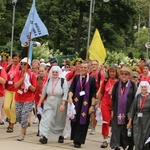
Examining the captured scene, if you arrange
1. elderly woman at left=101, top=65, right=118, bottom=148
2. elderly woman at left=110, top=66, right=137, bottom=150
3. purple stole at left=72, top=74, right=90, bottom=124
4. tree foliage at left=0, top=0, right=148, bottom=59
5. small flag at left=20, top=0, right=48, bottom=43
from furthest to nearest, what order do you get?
tree foliage at left=0, top=0, right=148, bottom=59
small flag at left=20, top=0, right=48, bottom=43
elderly woman at left=101, top=65, right=118, bottom=148
purple stole at left=72, top=74, right=90, bottom=124
elderly woman at left=110, top=66, right=137, bottom=150

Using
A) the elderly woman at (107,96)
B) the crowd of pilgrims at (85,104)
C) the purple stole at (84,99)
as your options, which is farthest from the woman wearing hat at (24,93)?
the elderly woman at (107,96)

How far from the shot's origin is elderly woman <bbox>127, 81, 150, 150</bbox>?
789cm

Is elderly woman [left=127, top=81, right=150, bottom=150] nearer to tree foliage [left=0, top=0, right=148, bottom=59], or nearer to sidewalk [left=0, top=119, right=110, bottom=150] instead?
sidewalk [left=0, top=119, right=110, bottom=150]

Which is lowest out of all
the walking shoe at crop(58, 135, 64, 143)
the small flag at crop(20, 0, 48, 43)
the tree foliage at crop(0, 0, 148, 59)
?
the walking shoe at crop(58, 135, 64, 143)

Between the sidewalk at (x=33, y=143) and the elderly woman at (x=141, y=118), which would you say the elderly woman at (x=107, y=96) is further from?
the elderly woman at (x=141, y=118)

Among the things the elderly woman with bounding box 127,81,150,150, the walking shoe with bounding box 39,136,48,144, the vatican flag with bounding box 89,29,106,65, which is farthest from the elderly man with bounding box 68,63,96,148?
the vatican flag with bounding box 89,29,106,65

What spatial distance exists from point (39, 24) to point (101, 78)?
1990mm

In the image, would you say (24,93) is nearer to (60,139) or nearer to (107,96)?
(60,139)

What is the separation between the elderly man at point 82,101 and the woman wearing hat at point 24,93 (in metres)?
0.98

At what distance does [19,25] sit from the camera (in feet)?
134

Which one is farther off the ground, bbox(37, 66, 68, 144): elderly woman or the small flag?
the small flag

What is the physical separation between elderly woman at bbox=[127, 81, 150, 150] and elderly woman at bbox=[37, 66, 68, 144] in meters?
1.66

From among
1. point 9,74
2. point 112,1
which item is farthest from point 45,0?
point 9,74

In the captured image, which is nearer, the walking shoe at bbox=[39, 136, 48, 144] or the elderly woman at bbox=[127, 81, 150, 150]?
the elderly woman at bbox=[127, 81, 150, 150]
